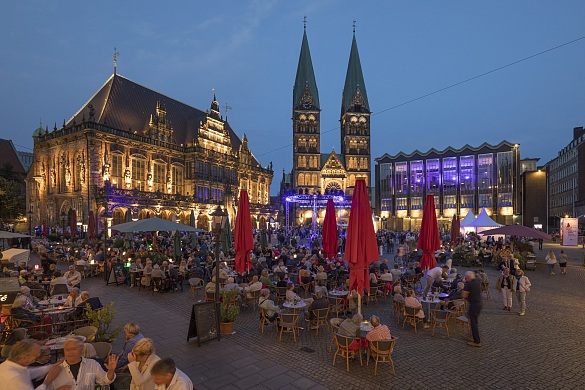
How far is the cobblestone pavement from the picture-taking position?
240 inches

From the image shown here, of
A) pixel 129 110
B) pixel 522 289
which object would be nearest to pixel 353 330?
pixel 522 289

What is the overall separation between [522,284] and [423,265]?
2.85 meters

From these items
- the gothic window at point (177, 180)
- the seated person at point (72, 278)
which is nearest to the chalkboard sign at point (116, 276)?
the seated person at point (72, 278)

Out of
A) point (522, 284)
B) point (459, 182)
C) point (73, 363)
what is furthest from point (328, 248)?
point (459, 182)

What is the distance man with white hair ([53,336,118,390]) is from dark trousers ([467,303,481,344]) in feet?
24.5

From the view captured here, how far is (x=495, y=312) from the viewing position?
34.8 ft

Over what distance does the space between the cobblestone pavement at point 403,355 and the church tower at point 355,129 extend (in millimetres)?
68316

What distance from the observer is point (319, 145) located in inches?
3049

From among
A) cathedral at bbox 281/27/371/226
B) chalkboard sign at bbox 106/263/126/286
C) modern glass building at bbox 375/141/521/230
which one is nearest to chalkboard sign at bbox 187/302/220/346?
chalkboard sign at bbox 106/263/126/286

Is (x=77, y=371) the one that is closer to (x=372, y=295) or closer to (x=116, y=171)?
(x=372, y=295)

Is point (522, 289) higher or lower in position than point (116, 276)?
higher

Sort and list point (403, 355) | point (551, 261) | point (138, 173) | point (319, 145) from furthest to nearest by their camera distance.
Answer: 1. point (319, 145)
2. point (138, 173)
3. point (551, 261)
4. point (403, 355)

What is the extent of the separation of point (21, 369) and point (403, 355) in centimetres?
667

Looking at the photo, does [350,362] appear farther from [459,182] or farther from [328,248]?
[459,182]
